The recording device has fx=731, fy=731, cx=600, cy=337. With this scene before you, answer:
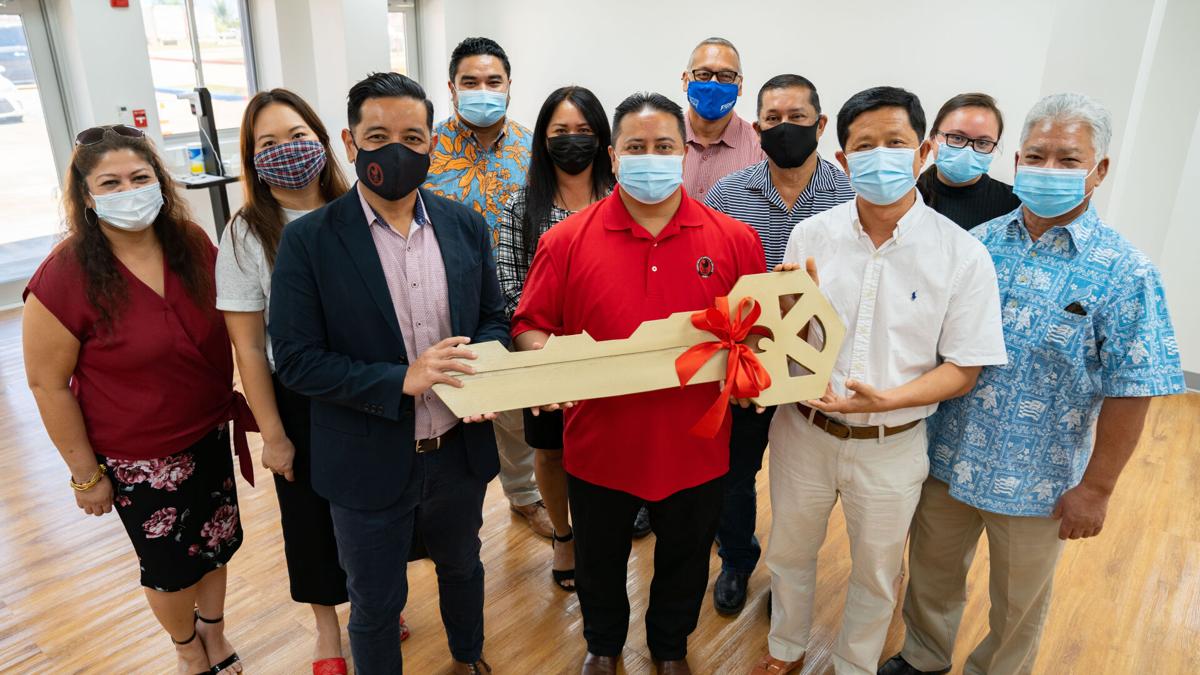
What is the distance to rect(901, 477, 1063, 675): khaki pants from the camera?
1.84m

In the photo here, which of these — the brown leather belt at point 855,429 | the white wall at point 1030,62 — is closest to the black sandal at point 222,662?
the brown leather belt at point 855,429

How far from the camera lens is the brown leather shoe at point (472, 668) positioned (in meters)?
2.14

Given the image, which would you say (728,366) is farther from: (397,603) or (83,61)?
(83,61)

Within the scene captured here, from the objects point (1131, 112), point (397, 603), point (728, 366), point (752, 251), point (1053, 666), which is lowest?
point (1053, 666)

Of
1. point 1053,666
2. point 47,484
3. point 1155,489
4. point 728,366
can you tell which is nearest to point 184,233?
point 728,366

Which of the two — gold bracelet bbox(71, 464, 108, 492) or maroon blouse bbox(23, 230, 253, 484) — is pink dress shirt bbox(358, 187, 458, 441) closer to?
maroon blouse bbox(23, 230, 253, 484)

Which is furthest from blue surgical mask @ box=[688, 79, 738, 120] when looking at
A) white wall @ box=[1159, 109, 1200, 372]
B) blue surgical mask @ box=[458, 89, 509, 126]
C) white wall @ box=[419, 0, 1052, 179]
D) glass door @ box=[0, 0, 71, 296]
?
glass door @ box=[0, 0, 71, 296]

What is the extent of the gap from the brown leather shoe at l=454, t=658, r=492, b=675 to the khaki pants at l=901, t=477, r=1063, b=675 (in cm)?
127

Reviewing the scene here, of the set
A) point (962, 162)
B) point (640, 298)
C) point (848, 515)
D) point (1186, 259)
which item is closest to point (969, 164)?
point (962, 162)

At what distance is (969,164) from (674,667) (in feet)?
6.08

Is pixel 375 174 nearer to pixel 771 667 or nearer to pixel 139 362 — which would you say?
pixel 139 362

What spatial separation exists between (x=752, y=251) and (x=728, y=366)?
0.33m

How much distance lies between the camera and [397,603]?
1.85 meters

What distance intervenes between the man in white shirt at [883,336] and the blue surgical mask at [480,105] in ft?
4.14
